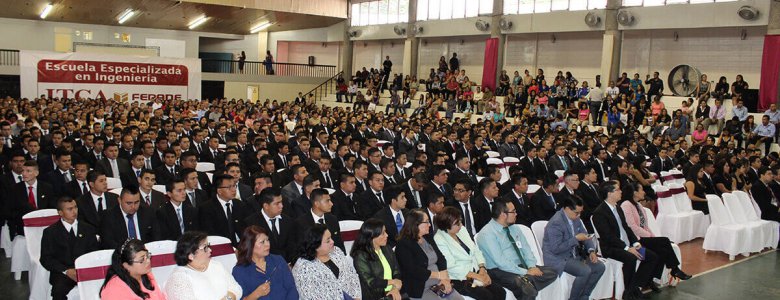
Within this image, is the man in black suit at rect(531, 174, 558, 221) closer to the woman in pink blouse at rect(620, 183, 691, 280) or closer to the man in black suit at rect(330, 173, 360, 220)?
the woman in pink blouse at rect(620, 183, 691, 280)

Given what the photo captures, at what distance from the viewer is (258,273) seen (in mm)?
4223

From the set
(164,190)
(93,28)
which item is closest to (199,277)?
(164,190)

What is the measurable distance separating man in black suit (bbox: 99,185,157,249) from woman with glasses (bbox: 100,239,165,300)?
5.22 feet

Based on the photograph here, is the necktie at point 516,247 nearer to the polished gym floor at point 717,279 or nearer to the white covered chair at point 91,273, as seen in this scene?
the polished gym floor at point 717,279

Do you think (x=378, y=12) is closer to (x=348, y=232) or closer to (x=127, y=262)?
(x=348, y=232)

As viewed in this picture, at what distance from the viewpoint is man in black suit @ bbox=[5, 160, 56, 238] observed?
21.3ft

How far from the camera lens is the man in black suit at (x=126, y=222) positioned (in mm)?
5340

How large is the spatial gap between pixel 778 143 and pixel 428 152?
27.0 ft

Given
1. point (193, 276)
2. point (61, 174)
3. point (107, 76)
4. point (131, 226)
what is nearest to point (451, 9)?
point (107, 76)

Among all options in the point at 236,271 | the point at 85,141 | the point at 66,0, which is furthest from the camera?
the point at 66,0

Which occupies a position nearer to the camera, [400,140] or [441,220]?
[441,220]

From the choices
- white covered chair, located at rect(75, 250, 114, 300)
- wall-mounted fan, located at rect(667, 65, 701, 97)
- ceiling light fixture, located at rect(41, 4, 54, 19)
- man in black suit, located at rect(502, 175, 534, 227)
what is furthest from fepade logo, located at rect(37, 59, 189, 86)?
white covered chair, located at rect(75, 250, 114, 300)

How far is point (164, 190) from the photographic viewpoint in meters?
7.24

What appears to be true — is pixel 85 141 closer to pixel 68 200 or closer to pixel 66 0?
pixel 68 200
